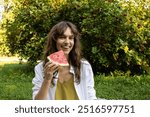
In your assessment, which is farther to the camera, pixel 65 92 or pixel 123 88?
pixel 123 88

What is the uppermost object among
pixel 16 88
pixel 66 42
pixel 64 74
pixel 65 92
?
pixel 66 42

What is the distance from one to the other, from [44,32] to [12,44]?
144 cm

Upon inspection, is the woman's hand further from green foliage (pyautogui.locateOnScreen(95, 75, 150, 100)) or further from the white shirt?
green foliage (pyautogui.locateOnScreen(95, 75, 150, 100))

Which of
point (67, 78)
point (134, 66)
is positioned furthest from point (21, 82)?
point (67, 78)

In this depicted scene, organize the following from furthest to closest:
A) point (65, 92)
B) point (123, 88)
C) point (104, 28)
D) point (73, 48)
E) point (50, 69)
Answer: point (104, 28), point (123, 88), point (73, 48), point (65, 92), point (50, 69)

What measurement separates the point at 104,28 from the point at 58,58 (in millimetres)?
5925

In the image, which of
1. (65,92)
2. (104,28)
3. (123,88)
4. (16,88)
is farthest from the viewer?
(104,28)

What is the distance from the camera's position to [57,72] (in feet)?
10.6

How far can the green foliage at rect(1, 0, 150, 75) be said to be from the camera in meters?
8.88

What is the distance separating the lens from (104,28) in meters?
8.91

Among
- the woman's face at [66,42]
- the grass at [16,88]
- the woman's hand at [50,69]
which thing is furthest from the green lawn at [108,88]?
the woman's hand at [50,69]

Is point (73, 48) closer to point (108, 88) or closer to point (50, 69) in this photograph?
point (50, 69)

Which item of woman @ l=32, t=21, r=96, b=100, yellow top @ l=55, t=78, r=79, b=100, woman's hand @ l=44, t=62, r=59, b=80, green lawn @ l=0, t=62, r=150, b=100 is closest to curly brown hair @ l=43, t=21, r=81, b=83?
woman @ l=32, t=21, r=96, b=100

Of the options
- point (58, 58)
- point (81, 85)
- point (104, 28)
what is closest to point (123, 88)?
point (104, 28)
